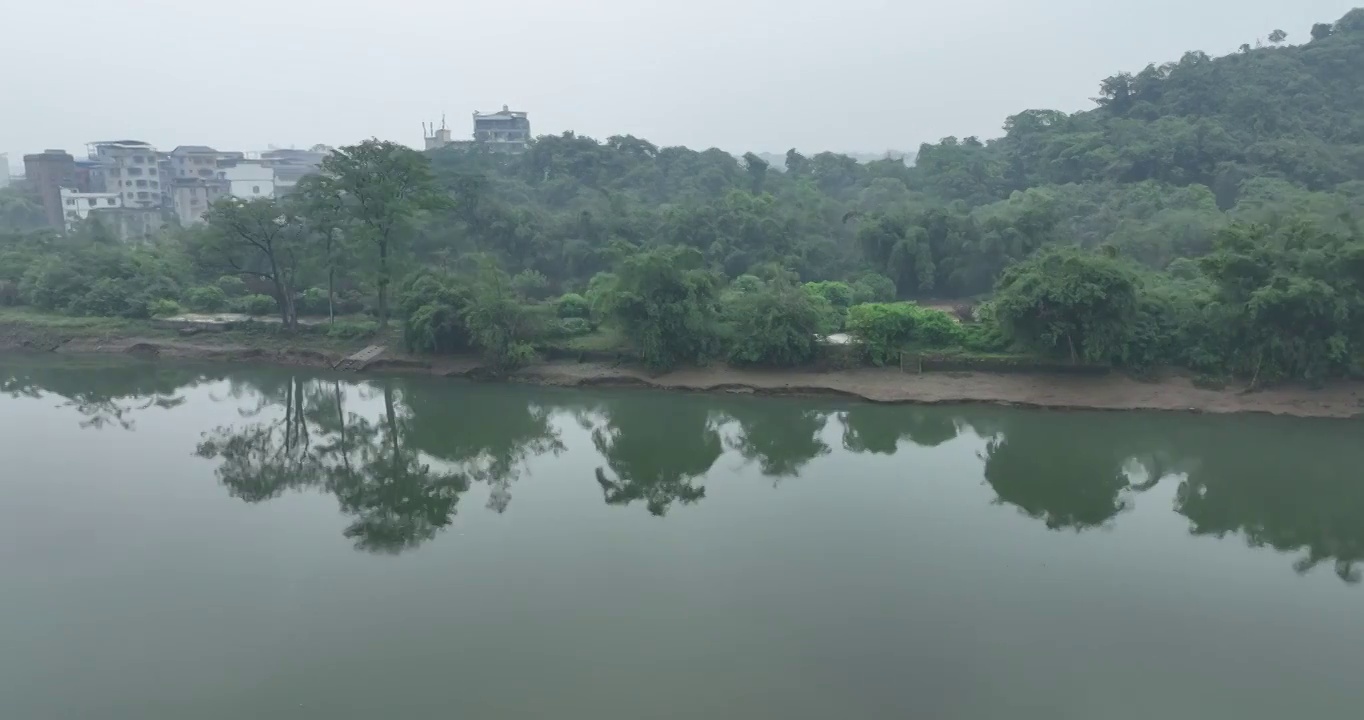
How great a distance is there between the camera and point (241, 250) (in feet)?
68.6

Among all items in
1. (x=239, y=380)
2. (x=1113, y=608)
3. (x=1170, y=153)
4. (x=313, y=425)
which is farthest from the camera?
(x=1170, y=153)

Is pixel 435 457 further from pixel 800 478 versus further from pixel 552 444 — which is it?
pixel 800 478

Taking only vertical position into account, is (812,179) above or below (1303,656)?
above

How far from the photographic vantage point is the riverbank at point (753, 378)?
1558 centimetres

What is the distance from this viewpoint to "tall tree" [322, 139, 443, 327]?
2017 cm

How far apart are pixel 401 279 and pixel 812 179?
2286cm

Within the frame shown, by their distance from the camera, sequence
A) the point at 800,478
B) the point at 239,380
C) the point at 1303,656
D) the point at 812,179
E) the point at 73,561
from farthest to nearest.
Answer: the point at 812,179 → the point at 239,380 → the point at 800,478 → the point at 73,561 → the point at 1303,656

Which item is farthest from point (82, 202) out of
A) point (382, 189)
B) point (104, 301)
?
point (382, 189)

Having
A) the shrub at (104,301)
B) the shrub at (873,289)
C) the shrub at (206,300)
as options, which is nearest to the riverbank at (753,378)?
the shrub at (104,301)

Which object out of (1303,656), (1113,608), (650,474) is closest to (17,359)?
(650,474)

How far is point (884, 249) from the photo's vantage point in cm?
2388

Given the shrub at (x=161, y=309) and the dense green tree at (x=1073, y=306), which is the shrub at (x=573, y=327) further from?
the shrub at (x=161, y=309)

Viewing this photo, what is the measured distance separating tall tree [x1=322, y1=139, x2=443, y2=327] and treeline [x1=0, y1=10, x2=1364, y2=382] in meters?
0.05

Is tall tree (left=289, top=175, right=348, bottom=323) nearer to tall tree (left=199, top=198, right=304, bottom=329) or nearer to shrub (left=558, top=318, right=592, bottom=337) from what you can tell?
tall tree (left=199, top=198, right=304, bottom=329)
